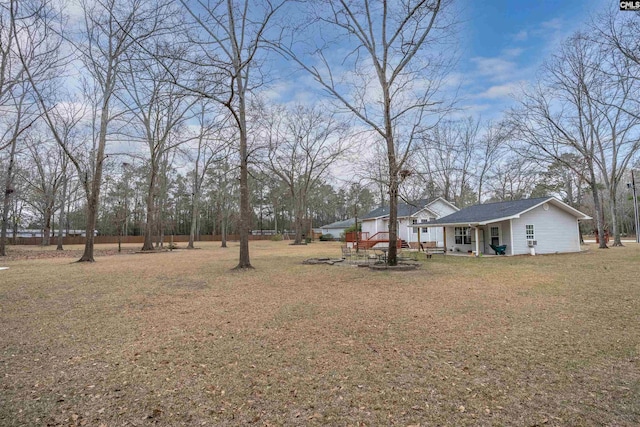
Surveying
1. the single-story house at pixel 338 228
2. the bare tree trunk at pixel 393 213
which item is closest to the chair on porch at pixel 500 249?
the bare tree trunk at pixel 393 213

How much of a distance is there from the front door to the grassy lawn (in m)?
11.3

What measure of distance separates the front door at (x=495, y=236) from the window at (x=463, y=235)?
137 cm

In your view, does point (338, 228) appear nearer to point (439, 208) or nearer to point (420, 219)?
point (439, 208)

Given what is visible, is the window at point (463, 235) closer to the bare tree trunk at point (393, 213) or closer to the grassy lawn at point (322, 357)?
the bare tree trunk at point (393, 213)

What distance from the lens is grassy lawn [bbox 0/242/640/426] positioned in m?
2.84

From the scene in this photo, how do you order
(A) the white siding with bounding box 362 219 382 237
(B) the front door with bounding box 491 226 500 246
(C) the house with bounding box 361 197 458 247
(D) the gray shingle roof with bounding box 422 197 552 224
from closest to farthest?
(D) the gray shingle roof with bounding box 422 197 552 224
(B) the front door with bounding box 491 226 500 246
(C) the house with bounding box 361 197 458 247
(A) the white siding with bounding box 362 219 382 237

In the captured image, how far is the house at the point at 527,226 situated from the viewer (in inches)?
699

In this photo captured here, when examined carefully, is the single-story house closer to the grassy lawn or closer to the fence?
the fence

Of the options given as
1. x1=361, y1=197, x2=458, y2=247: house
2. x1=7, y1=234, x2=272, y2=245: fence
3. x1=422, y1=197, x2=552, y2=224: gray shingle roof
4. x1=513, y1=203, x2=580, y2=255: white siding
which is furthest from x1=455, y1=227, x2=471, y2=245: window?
x1=7, y1=234, x2=272, y2=245: fence

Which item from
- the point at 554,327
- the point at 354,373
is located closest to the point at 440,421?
the point at 354,373

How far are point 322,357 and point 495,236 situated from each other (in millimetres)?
18323

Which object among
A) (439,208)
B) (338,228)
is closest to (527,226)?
(439,208)

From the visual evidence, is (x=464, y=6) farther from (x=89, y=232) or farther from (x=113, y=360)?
(x=89, y=232)

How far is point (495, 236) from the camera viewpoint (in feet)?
63.2
